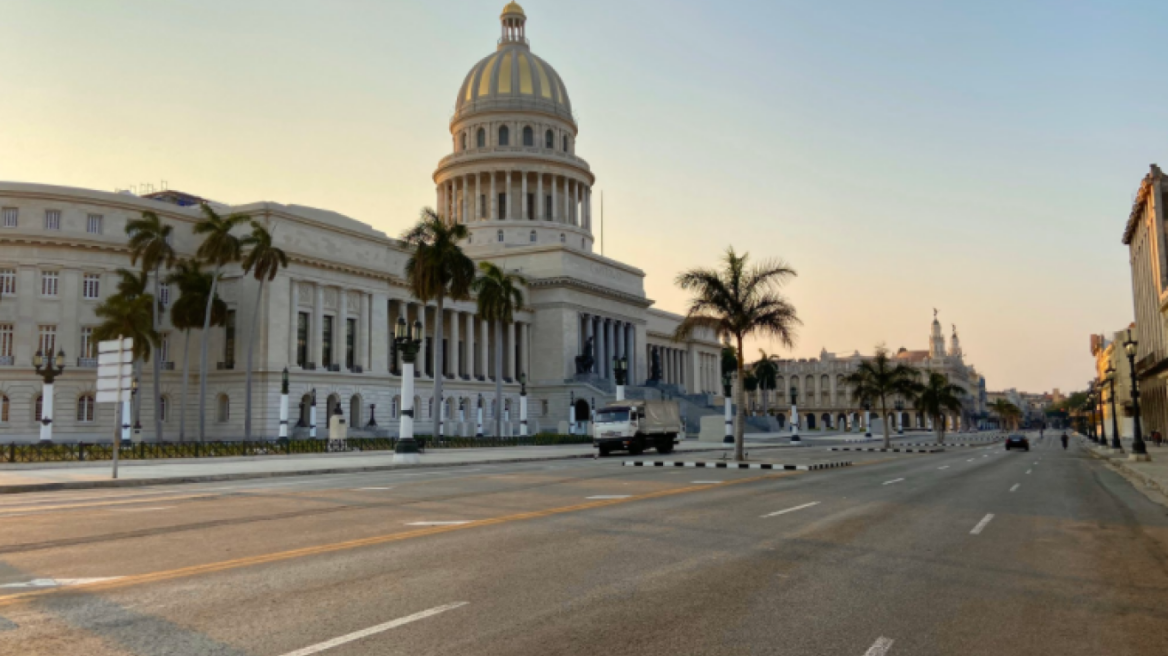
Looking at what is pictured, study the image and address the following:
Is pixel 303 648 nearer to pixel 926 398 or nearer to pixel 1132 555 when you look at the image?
pixel 1132 555

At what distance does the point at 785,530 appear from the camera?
1318 centimetres

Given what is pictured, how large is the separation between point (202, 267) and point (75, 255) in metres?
Result: 8.28

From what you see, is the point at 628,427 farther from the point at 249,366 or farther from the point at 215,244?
the point at 215,244

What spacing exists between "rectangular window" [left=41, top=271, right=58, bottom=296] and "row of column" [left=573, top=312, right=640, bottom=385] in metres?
48.4

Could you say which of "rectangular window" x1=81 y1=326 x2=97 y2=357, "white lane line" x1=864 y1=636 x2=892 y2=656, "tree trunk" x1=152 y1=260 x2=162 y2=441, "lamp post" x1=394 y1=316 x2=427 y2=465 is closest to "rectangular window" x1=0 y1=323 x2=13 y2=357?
"rectangular window" x1=81 y1=326 x2=97 y2=357

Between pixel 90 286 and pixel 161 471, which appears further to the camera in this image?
pixel 90 286

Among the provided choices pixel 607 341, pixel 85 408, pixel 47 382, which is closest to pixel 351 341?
pixel 85 408

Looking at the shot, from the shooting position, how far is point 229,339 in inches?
2472

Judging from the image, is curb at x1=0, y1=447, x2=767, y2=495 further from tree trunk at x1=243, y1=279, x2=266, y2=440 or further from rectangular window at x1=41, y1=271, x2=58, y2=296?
rectangular window at x1=41, y1=271, x2=58, y2=296

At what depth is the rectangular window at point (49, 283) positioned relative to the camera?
5591 centimetres

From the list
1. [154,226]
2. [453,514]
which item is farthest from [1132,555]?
[154,226]

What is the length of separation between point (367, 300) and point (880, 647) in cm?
6626

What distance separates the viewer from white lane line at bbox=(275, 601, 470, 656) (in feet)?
20.8

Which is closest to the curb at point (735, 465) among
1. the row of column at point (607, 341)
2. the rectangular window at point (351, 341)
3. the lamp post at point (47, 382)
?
the lamp post at point (47, 382)
